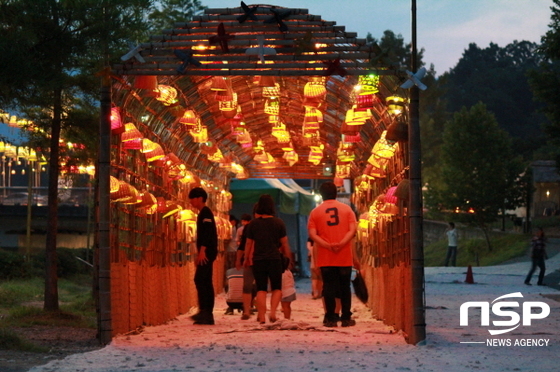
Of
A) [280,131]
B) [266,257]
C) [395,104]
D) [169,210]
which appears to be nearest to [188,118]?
[169,210]

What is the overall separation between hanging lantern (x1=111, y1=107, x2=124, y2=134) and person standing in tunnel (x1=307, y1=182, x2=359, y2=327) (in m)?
2.61

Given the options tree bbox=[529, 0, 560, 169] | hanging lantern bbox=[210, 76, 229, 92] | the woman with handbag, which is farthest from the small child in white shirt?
tree bbox=[529, 0, 560, 169]

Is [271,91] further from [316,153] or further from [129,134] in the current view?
[316,153]

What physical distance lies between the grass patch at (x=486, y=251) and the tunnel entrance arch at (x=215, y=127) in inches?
1125

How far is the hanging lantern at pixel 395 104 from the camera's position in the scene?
36.0 ft

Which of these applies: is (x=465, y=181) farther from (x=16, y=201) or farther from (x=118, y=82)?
(x=118, y=82)

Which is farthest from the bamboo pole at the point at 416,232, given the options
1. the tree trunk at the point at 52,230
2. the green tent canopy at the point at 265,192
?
the green tent canopy at the point at 265,192

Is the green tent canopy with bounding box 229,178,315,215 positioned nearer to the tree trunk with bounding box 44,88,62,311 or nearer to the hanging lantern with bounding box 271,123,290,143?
the hanging lantern with bounding box 271,123,290,143

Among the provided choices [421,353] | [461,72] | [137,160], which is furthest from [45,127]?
[461,72]

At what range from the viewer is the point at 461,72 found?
362 ft

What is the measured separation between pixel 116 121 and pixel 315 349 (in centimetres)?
366

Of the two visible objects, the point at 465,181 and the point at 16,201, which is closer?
the point at 16,201

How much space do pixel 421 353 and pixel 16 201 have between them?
3011 cm

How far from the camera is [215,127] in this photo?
58.1 ft
